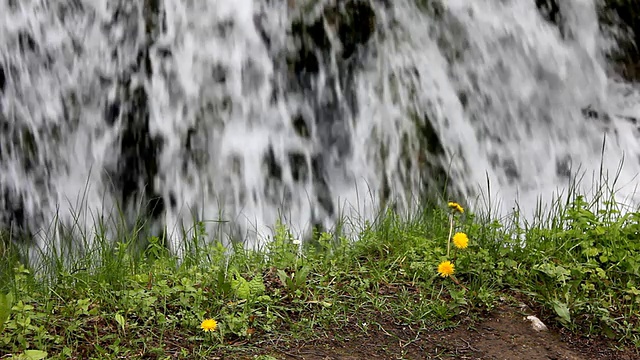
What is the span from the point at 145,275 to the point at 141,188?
8.17 feet

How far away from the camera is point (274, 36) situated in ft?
18.6

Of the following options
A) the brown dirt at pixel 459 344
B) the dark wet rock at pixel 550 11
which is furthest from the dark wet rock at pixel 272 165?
the dark wet rock at pixel 550 11

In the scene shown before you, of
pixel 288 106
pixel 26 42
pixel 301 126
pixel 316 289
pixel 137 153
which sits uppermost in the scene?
pixel 26 42

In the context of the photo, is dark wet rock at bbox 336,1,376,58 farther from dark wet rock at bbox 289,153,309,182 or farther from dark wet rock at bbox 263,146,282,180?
dark wet rock at bbox 263,146,282,180

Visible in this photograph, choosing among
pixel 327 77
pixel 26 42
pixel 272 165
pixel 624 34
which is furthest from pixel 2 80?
pixel 624 34

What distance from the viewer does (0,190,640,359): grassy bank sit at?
8.52 ft

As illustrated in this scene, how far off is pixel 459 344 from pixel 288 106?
10.4 feet

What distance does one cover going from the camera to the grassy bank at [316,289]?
260 cm

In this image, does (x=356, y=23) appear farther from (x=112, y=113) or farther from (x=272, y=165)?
(x=112, y=113)

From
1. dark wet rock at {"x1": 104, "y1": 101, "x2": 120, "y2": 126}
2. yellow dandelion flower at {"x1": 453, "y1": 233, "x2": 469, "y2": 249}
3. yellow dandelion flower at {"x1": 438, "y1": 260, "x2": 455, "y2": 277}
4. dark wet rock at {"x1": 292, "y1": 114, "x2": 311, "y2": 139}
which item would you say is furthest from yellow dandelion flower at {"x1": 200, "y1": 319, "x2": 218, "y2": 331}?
dark wet rock at {"x1": 104, "y1": 101, "x2": 120, "y2": 126}

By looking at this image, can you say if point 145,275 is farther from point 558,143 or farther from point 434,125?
point 558,143

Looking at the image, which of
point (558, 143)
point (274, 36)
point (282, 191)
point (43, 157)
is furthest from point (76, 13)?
point (558, 143)

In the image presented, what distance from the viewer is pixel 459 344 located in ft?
8.99

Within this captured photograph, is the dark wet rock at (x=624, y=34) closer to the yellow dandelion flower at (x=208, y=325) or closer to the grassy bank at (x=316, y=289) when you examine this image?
the grassy bank at (x=316, y=289)
